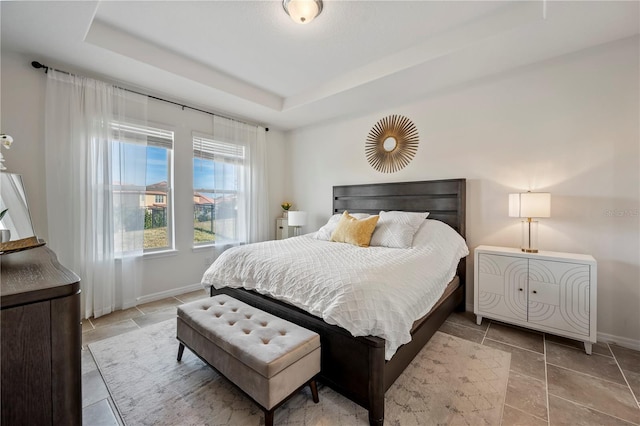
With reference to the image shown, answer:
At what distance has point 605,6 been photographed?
1.95 m

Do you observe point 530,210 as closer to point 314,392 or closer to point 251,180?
point 314,392

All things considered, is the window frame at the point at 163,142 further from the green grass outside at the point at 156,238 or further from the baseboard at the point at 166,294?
the baseboard at the point at 166,294

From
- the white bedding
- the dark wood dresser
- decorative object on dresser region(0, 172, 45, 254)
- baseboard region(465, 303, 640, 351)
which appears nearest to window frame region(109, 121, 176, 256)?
the white bedding

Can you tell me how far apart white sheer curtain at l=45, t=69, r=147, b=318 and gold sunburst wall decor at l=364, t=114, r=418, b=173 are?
2980 mm

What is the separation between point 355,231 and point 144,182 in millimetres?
2562

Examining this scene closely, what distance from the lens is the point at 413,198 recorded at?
136 inches

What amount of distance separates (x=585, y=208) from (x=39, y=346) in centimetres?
362

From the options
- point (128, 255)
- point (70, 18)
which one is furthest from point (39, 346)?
point (128, 255)

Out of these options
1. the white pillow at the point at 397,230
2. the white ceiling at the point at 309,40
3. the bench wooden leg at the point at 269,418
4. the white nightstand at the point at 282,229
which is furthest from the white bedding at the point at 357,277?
the white ceiling at the point at 309,40

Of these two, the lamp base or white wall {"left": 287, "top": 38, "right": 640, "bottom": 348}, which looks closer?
white wall {"left": 287, "top": 38, "right": 640, "bottom": 348}

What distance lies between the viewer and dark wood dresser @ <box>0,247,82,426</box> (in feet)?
1.85

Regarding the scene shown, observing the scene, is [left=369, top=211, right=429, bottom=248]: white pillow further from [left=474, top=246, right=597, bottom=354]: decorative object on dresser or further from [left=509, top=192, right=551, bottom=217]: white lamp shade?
[left=509, top=192, right=551, bottom=217]: white lamp shade

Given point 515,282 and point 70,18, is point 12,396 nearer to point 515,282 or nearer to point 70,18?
point 70,18

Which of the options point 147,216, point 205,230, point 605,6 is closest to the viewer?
point 605,6
